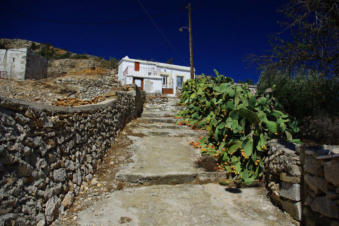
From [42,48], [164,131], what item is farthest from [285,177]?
[42,48]

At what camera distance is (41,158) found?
2260 mm

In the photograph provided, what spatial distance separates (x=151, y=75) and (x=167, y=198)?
16.6 m

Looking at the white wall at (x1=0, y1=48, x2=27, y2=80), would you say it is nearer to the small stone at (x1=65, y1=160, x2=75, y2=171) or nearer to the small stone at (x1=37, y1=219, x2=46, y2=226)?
the small stone at (x1=65, y1=160, x2=75, y2=171)

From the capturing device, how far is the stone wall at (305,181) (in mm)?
2006

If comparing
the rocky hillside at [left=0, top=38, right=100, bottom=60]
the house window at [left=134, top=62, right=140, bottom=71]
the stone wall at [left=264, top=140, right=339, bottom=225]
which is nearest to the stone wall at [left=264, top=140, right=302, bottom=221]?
the stone wall at [left=264, top=140, right=339, bottom=225]

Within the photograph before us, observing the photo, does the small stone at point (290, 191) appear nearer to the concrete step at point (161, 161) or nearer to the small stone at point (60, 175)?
the concrete step at point (161, 161)

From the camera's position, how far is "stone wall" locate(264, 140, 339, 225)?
2.01 meters

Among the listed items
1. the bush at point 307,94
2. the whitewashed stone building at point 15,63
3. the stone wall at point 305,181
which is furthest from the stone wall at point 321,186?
the whitewashed stone building at point 15,63

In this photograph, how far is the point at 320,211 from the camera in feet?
7.02

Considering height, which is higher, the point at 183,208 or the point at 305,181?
the point at 305,181

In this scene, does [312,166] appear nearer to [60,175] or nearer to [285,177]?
[285,177]

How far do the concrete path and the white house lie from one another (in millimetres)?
11494

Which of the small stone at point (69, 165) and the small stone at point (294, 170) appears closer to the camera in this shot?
the small stone at point (294, 170)

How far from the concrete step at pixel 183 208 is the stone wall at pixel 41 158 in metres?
0.48
